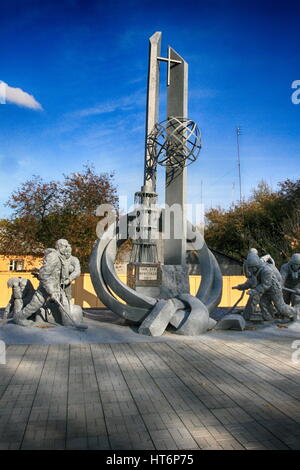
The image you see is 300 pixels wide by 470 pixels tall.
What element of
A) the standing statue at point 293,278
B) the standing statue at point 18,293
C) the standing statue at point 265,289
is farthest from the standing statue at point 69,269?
the standing statue at point 293,278

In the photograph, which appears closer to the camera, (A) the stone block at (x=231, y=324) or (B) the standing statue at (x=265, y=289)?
(A) the stone block at (x=231, y=324)

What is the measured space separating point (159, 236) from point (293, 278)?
4.28m

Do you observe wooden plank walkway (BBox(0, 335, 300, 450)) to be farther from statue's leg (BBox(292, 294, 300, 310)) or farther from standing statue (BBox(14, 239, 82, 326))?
statue's leg (BBox(292, 294, 300, 310))

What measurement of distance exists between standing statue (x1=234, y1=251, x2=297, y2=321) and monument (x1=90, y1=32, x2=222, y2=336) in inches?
37.4

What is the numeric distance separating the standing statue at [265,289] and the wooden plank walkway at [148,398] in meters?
2.67

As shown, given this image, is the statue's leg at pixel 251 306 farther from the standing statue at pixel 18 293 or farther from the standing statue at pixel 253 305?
the standing statue at pixel 18 293

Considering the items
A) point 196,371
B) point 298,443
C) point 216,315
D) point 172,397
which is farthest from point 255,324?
point 298,443

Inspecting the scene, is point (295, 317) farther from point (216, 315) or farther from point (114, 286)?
point (114, 286)

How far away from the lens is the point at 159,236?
38.9 ft

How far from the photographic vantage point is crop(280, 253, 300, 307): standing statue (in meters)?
10.2

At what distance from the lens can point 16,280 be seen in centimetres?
936

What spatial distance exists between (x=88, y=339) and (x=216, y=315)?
19.5 ft

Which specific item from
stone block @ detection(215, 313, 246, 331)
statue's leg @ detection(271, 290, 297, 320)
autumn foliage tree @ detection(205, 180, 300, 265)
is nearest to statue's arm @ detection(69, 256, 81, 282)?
stone block @ detection(215, 313, 246, 331)

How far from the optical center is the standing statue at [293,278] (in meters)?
10.2
